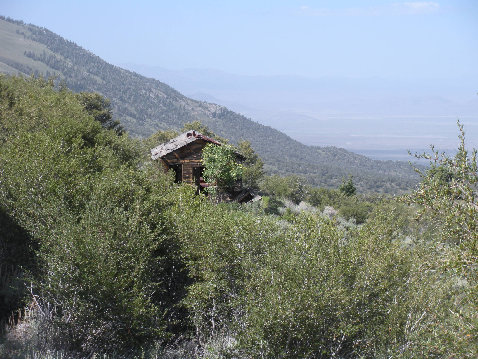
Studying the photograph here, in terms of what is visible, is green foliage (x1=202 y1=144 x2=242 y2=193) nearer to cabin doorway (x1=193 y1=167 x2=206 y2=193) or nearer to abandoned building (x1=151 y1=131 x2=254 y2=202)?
cabin doorway (x1=193 y1=167 x2=206 y2=193)

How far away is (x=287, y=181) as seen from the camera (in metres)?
71.8

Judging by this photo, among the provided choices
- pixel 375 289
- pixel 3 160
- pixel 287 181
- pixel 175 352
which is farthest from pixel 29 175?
pixel 287 181

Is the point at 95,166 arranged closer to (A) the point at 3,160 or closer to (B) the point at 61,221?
(A) the point at 3,160

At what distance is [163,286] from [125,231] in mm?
2785

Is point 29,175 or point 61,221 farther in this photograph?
point 29,175

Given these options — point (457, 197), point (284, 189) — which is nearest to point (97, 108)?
point (284, 189)

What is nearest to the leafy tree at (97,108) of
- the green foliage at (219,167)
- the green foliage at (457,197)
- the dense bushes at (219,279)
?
the green foliage at (219,167)

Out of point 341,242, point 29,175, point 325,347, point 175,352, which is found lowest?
point 175,352

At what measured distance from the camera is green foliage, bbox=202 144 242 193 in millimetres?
34719

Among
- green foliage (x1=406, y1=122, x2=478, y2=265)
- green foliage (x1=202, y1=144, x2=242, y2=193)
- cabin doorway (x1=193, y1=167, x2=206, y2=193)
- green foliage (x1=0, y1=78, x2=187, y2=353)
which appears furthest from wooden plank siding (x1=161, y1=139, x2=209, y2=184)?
green foliage (x1=406, y1=122, x2=478, y2=265)

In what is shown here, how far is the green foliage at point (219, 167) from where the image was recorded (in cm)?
3472

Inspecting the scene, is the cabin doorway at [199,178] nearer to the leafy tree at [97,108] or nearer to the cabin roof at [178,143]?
the cabin roof at [178,143]

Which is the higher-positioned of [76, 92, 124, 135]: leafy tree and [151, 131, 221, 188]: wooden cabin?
[76, 92, 124, 135]: leafy tree

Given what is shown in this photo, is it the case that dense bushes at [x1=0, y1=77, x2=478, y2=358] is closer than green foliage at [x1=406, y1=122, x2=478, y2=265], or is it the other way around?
green foliage at [x1=406, y1=122, x2=478, y2=265]
